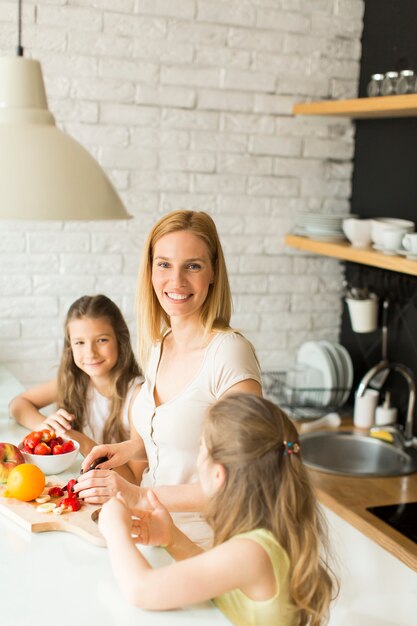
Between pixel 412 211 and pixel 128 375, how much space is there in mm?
1349

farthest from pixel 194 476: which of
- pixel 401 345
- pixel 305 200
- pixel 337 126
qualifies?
pixel 337 126

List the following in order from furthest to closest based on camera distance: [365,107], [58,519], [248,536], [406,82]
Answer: [365,107] < [406,82] < [58,519] < [248,536]

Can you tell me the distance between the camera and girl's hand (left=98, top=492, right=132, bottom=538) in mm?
1380

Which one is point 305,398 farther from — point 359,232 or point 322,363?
point 359,232

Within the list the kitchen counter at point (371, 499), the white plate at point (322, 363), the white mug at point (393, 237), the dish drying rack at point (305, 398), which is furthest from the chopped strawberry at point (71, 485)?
the white plate at point (322, 363)

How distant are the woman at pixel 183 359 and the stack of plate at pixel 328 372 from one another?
4.59ft

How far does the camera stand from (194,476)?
199cm

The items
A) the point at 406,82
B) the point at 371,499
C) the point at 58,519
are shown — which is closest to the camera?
the point at 58,519

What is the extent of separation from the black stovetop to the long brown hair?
809 millimetres

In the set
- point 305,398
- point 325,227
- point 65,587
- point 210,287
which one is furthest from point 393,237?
point 65,587

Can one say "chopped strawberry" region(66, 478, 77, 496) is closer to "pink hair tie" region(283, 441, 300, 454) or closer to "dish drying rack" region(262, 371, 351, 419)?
"pink hair tie" region(283, 441, 300, 454)

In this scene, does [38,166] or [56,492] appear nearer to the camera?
[38,166]

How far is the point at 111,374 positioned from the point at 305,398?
119 cm

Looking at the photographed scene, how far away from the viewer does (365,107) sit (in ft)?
9.53
